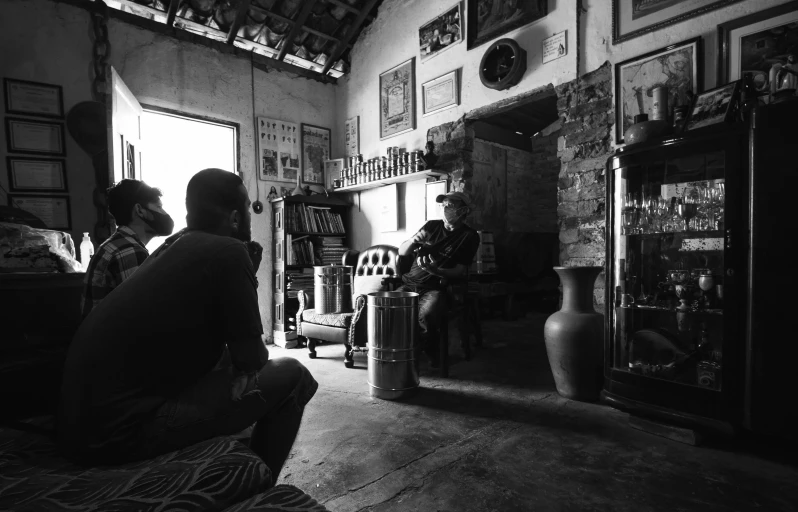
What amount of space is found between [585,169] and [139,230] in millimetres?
3345

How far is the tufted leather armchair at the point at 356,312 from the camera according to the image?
373 cm

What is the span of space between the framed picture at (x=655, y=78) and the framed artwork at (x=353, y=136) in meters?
3.57

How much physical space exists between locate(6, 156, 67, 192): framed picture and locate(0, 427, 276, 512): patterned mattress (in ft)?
12.3

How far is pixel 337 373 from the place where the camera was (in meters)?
3.76

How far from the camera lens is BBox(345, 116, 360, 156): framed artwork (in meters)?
5.85

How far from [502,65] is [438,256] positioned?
2028mm

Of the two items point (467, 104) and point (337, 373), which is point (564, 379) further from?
point (467, 104)

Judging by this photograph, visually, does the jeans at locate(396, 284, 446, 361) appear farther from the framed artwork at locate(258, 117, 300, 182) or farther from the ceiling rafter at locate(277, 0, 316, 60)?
the ceiling rafter at locate(277, 0, 316, 60)

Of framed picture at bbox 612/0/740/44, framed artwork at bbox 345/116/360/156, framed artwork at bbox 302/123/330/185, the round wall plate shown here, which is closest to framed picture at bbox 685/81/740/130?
framed picture at bbox 612/0/740/44

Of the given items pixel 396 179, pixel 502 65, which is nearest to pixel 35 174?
pixel 396 179

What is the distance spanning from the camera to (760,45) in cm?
246

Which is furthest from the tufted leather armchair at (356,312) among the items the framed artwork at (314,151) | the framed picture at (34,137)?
the framed picture at (34,137)

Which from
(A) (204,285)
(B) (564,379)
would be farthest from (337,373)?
(A) (204,285)

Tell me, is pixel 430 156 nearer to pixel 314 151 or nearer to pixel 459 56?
pixel 459 56
